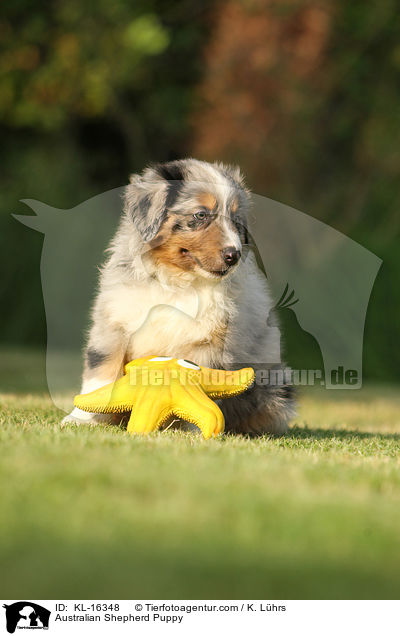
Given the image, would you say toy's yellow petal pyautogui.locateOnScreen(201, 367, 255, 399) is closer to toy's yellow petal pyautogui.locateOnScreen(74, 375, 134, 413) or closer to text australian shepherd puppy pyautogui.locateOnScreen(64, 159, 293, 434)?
text australian shepherd puppy pyautogui.locateOnScreen(64, 159, 293, 434)

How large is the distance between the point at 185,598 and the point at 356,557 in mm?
513

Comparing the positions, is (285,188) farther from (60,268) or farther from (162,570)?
(162,570)

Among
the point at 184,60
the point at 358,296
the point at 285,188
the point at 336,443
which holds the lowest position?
the point at 336,443

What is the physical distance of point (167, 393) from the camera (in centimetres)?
353

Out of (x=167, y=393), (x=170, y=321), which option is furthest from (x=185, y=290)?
(x=167, y=393)

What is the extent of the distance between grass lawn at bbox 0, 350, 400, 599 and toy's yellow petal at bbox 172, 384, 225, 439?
221 millimetres

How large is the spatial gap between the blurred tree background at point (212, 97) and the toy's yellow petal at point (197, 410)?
26.7 ft

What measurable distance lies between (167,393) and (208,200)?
0.98m

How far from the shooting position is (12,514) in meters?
2.11

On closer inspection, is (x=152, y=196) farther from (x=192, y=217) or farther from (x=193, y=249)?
(x=193, y=249)

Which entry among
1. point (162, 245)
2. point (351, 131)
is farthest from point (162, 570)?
point (351, 131)

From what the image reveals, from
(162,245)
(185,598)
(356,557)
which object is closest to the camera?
(185,598)
